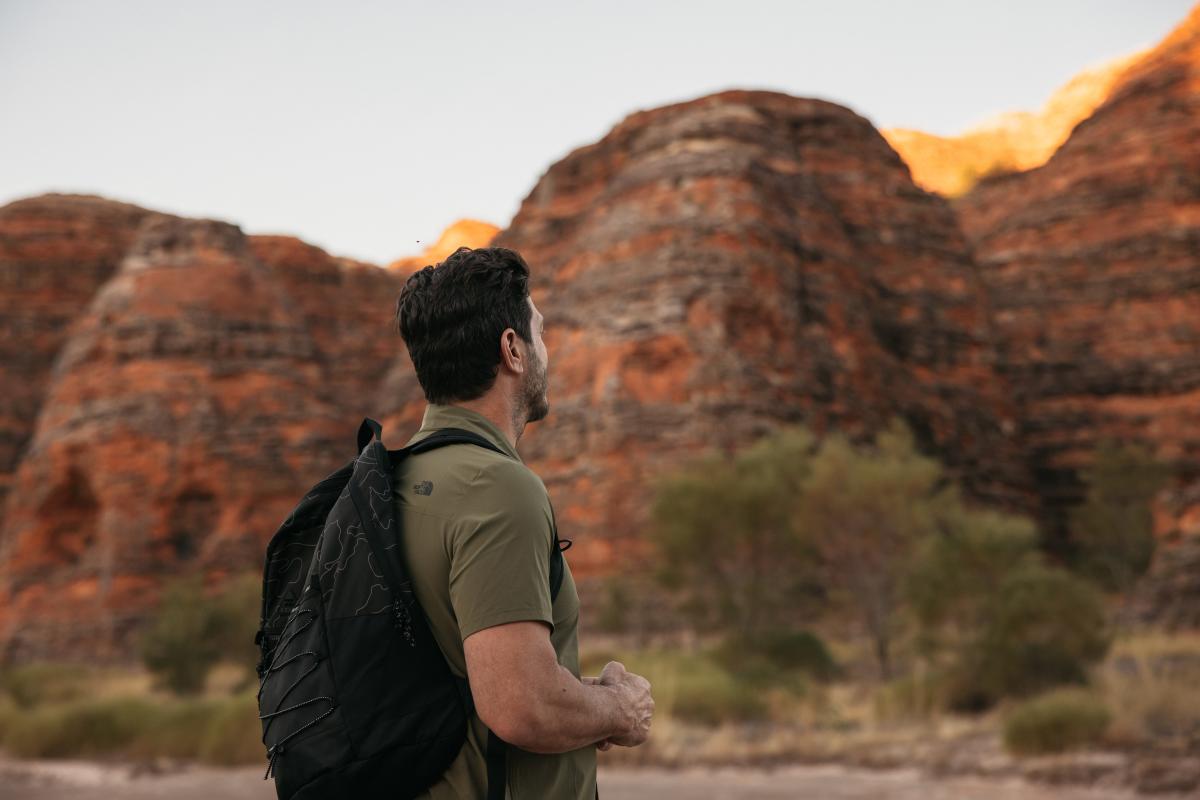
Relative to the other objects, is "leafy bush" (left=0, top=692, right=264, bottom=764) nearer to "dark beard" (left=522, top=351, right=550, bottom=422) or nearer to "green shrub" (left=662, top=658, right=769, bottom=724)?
"green shrub" (left=662, top=658, right=769, bottom=724)

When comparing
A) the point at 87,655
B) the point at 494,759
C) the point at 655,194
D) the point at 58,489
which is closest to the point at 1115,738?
the point at 494,759

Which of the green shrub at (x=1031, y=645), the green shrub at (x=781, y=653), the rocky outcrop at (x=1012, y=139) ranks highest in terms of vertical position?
the rocky outcrop at (x=1012, y=139)

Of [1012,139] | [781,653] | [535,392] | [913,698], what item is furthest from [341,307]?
[1012,139]

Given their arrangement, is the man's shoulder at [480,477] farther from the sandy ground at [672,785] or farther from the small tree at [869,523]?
the small tree at [869,523]

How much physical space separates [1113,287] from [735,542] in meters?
24.7

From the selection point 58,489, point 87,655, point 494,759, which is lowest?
point 87,655

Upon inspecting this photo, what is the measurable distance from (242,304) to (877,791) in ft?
122

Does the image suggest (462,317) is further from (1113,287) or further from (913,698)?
(1113,287)

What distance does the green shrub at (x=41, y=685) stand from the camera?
2422 cm

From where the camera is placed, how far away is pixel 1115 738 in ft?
38.8

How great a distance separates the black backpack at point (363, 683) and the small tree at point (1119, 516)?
34.8 m

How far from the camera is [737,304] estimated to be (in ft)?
110

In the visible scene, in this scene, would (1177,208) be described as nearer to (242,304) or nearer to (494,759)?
(242,304)

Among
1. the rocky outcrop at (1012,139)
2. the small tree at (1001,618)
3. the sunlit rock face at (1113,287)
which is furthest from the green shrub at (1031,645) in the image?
the rocky outcrop at (1012,139)
